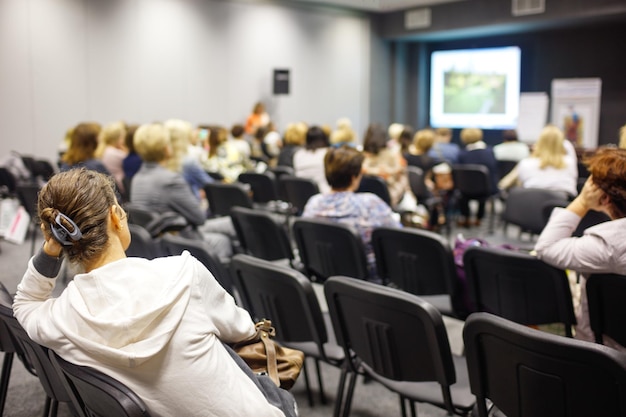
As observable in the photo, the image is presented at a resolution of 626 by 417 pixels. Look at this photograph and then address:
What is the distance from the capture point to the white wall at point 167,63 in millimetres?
9523

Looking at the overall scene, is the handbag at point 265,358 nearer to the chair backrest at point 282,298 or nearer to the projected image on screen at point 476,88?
the chair backrest at point 282,298

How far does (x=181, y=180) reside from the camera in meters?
4.24

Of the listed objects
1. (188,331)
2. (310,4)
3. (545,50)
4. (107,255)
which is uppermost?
(310,4)

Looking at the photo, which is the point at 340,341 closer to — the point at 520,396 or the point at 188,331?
the point at 520,396

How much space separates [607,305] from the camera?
2268 millimetres

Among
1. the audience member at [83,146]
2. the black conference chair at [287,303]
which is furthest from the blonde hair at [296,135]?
the black conference chair at [287,303]

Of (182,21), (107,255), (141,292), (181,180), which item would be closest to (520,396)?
(141,292)

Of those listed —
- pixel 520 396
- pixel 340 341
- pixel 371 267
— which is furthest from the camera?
pixel 371 267

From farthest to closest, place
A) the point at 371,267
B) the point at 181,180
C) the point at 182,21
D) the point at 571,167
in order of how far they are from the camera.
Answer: the point at 182,21, the point at 571,167, the point at 181,180, the point at 371,267

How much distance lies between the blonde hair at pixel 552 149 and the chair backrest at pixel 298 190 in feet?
7.65

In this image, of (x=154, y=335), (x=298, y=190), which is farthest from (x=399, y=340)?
(x=298, y=190)

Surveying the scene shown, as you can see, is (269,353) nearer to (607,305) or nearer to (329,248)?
(607,305)

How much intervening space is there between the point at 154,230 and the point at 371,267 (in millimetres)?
1337

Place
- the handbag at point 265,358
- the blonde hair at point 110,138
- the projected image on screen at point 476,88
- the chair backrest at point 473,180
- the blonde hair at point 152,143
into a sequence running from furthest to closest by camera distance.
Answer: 1. the projected image on screen at point 476,88
2. the chair backrest at point 473,180
3. the blonde hair at point 110,138
4. the blonde hair at point 152,143
5. the handbag at point 265,358
